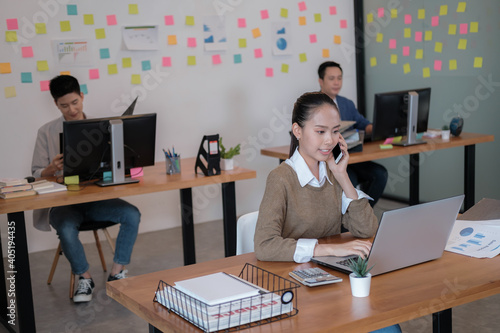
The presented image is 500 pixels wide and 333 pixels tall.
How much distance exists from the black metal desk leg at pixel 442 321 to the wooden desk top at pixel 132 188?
159 centimetres

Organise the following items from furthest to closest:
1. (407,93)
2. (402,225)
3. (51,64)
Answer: (51,64) < (407,93) < (402,225)

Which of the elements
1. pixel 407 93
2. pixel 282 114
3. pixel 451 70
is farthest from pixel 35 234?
pixel 451 70

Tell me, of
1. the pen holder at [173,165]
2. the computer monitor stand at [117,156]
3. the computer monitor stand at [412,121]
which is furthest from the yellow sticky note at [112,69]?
the computer monitor stand at [412,121]

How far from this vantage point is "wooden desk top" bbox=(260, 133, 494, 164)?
394 cm

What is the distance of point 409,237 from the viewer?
1752mm

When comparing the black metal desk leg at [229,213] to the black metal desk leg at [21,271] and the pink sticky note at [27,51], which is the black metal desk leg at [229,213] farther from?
the pink sticky note at [27,51]

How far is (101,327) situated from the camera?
10.4 ft

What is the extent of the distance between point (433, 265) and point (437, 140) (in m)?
2.71

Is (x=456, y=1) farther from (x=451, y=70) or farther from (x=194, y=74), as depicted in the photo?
(x=194, y=74)

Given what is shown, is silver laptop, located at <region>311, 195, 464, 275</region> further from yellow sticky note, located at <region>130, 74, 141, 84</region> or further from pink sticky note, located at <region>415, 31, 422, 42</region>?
pink sticky note, located at <region>415, 31, 422, 42</region>

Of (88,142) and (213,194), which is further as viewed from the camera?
(213,194)

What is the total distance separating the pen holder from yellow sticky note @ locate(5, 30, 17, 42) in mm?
1698

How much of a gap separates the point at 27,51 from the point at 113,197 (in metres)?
1.88

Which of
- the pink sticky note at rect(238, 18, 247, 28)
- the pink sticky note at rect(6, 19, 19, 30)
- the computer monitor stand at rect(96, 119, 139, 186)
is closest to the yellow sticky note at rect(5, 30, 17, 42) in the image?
the pink sticky note at rect(6, 19, 19, 30)
